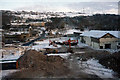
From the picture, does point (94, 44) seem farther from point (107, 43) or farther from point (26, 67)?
point (26, 67)

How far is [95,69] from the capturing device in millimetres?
9992

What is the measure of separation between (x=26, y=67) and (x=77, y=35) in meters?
19.3

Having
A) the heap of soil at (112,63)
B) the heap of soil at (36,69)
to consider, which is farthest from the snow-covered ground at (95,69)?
the heap of soil at (36,69)

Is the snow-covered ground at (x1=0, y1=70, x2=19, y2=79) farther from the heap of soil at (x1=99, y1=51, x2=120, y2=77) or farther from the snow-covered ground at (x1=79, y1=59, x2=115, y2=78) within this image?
the heap of soil at (x1=99, y1=51, x2=120, y2=77)

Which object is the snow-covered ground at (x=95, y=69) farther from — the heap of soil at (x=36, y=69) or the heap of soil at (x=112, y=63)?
the heap of soil at (x=36, y=69)

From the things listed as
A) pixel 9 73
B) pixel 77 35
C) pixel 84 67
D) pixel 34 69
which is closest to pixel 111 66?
pixel 84 67

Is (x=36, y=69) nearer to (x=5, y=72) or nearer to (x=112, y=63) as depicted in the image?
(x=5, y=72)

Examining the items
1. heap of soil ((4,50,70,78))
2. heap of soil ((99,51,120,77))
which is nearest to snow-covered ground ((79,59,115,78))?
heap of soil ((99,51,120,77))

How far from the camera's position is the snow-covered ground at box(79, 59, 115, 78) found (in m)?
9.04

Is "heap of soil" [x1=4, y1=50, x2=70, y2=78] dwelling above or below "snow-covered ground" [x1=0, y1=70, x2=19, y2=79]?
above

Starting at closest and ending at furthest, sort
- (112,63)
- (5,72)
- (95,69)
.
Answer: (5,72) → (95,69) → (112,63)

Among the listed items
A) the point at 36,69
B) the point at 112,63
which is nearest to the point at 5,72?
the point at 36,69

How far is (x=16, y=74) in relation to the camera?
30.1 feet

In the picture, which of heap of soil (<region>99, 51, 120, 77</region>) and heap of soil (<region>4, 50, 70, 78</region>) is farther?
heap of soil (<region>99, 51, 120, 77</region>)
